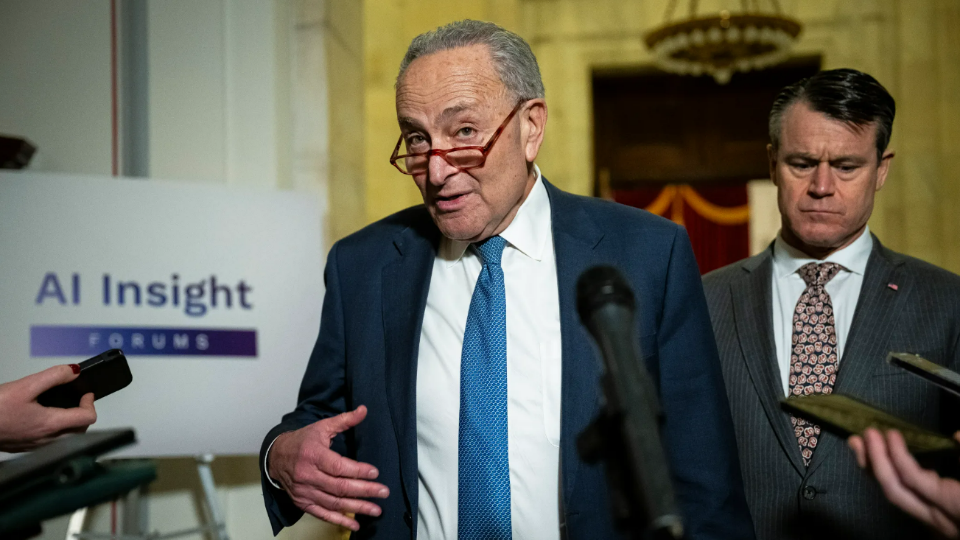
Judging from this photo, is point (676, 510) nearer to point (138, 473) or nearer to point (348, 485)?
point (138, 473)

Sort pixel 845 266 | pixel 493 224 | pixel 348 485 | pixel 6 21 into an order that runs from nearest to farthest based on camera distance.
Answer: pixel 348 485
pixel 493 224
pixel 845 266
pixel 6 21

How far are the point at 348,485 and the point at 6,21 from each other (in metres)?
2.78

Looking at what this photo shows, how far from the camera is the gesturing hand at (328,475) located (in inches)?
58.2

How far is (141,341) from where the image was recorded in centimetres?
296

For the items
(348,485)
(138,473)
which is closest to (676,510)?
(138,473)

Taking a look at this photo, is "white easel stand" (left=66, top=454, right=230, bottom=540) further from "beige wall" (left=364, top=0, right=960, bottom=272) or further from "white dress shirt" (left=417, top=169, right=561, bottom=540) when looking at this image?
"beige wall" (left=364, top=0, right=960, bottom=272)

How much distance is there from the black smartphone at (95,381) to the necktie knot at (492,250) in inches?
27.7

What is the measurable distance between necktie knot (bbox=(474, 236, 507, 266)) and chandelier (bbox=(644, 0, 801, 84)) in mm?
3780

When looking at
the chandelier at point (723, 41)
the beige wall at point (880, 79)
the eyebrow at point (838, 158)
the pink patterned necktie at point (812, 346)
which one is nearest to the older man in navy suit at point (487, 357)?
the pink patterned necktie at point (812, 346)

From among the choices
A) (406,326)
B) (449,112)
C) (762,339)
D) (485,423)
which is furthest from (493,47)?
(762,339)

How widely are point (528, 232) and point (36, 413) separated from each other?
96 centimetres

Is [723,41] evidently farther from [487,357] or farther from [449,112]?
[487,357]

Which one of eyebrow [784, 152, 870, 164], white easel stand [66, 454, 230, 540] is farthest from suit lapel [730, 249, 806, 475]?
white easel stand [66, 454, 230, 540]

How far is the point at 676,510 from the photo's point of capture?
2.38 ft
